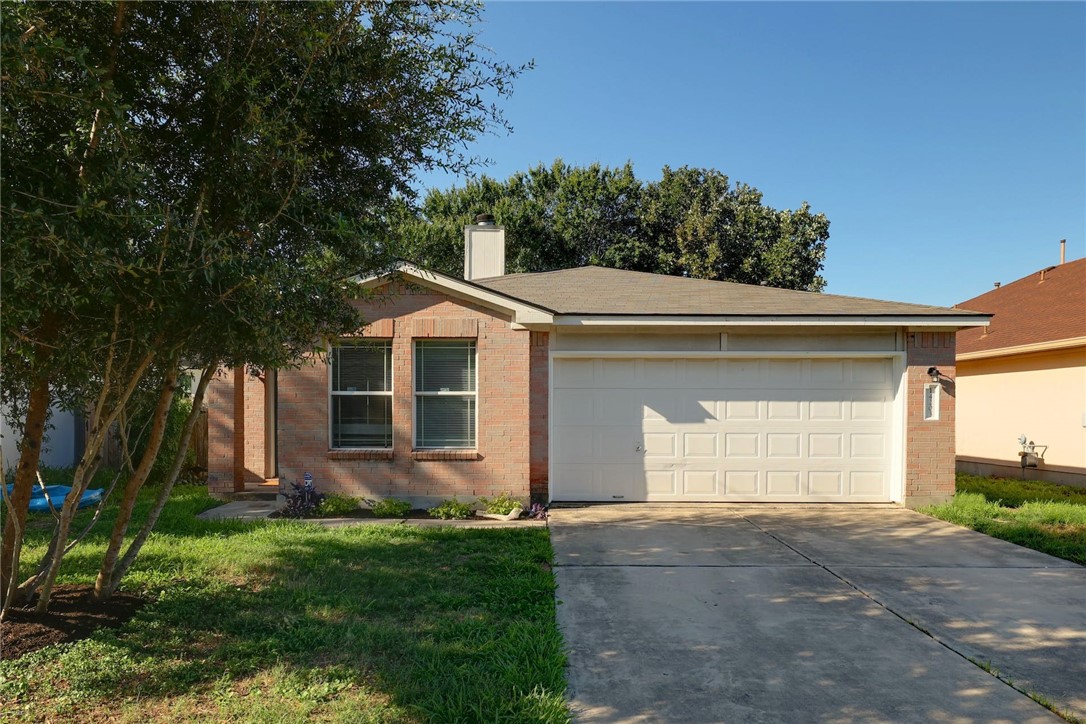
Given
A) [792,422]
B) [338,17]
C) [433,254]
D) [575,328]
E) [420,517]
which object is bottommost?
[420,517]

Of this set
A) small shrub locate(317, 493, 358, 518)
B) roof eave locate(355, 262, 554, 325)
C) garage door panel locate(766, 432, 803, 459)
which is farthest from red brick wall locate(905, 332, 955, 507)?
small shrub locate(317, 493, 358, 518)

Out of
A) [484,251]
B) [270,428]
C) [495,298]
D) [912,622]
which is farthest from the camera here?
[484,251]

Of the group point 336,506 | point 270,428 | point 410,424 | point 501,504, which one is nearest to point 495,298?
point 410,424

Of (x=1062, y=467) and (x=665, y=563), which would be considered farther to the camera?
(x=1062, y=467)

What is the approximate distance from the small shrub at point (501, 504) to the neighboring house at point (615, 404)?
14 cm

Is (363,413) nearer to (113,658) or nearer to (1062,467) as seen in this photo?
(113,658)

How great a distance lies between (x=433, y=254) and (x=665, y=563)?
18445 millimetres

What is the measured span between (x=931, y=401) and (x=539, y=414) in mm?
6076

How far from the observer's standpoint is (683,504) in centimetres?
1009

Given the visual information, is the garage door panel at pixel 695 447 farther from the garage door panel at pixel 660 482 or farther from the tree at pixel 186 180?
the tree at pixel 186 180

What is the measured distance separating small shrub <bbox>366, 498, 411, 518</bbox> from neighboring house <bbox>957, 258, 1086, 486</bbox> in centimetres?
1218

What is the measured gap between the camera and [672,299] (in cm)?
1066

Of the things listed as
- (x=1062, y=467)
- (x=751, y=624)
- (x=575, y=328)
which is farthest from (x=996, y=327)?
(x=751, y=624)

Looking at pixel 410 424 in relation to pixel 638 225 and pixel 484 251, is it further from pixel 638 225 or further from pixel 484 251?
pixel 638 225
